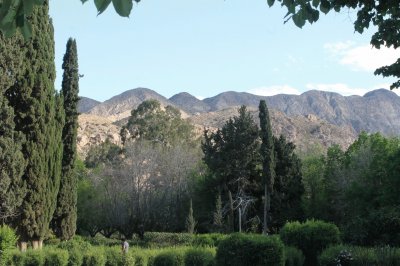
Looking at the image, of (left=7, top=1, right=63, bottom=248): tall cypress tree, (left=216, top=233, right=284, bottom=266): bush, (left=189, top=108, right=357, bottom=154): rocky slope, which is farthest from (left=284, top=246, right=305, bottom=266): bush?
(left=189, top=108, right=357, bottom=154): rocky slope

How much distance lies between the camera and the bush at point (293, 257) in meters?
16.8

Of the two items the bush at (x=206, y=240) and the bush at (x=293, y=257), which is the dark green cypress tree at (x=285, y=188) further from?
the bush at (x=293, y=257)

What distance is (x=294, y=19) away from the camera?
4.12m

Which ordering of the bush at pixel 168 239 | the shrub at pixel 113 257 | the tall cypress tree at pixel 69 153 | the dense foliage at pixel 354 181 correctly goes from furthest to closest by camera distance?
the bush at pixel 168 239
the dense foliage at pixel 354 181
the tall cypress tree at pixel 69 153
the shrub at pixel 113 257

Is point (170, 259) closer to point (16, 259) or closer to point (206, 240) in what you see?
point (16, 259)

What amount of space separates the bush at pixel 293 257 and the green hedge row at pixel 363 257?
8.80 ft

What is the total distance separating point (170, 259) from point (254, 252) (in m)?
4.02

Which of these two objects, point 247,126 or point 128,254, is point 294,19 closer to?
point 128,254

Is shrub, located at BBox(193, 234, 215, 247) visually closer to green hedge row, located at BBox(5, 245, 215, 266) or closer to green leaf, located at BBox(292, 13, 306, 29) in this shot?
green hedge row, located at BBox(5, 245, 215, 266)

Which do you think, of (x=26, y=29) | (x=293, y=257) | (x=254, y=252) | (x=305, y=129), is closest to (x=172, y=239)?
(x=293, y=257)

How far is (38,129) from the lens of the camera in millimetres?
22859

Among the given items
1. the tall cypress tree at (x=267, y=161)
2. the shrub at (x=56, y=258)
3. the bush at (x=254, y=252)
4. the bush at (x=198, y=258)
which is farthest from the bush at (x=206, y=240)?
the bush at (x=254, y=252)

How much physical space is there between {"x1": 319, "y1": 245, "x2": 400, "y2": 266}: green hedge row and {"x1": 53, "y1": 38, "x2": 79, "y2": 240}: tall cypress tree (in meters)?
15.7

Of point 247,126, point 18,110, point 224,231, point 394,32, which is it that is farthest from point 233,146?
point 394,32
